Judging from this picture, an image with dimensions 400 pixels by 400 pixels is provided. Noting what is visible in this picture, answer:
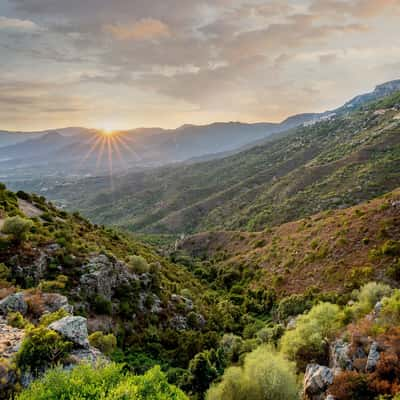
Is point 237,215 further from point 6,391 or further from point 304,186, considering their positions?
point 6,391

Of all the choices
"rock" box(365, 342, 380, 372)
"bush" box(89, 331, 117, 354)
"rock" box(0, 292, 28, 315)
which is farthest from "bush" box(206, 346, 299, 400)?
"rock" box(0, 292, 28, 315)

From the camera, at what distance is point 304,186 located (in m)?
102

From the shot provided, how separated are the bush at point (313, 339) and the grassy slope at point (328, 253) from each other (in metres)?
14.3

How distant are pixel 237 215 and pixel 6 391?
105712 millimetres

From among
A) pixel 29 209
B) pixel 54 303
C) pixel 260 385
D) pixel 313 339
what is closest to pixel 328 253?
pixel 313 339

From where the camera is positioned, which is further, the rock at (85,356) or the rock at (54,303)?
the rock at (54,303)

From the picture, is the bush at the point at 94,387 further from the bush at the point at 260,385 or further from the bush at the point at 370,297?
the bush at the point at 370,297

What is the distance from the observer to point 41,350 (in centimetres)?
1085

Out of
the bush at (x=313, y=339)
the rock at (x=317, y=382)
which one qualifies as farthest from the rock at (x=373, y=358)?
the bush at (x=313, y=339)

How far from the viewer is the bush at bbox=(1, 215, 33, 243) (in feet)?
75.8

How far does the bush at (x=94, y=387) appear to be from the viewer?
29.5ft

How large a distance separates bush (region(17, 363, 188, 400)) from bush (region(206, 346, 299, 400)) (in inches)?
202

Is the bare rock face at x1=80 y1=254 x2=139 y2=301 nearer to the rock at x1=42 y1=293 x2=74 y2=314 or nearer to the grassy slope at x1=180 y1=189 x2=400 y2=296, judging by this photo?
the rock at x1=42 y1=293 x2=74 y2=314

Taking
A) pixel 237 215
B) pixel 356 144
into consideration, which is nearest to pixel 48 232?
pixel 237 215
